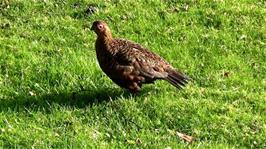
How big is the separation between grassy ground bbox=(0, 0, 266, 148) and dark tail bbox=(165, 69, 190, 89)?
197 mm

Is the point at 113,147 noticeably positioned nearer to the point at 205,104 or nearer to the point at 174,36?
the point at 205,104

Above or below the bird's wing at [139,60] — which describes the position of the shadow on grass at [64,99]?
below

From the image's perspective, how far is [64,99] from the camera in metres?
8.35

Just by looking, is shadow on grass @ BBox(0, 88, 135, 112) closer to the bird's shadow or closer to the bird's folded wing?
the bird's shadow

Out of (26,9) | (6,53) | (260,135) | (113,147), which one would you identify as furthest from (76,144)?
(26,9)

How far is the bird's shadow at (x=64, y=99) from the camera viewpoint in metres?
8.12

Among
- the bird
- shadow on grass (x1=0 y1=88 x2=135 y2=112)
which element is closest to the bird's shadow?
shadow on grass (x1=0 y1=88 x2=135 y2=112)

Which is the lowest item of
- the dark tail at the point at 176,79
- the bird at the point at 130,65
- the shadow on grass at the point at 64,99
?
the shadow on grass at the point at 64,99

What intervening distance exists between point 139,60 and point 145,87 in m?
0.62

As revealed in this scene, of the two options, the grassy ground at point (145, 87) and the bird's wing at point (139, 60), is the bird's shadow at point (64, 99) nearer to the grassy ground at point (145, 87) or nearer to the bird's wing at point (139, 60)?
the grassy ground at point (145, 87)

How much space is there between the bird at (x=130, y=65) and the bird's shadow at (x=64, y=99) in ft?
0.91

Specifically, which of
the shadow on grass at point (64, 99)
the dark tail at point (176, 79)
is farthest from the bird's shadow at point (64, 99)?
the dark tail at point (176, 79)

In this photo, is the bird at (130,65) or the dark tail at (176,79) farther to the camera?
the dark tail at (176,79)

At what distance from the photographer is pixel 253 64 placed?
9.56 m
